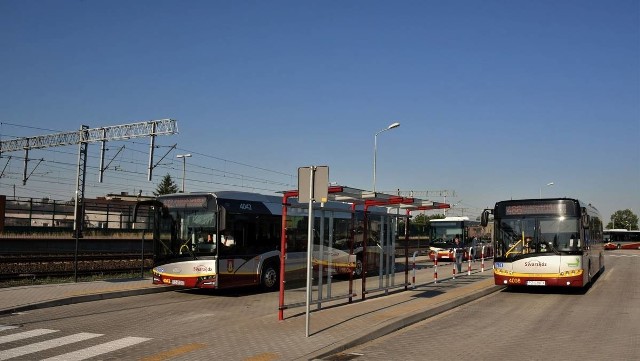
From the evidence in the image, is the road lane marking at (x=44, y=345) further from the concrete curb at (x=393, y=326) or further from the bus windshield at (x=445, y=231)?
the bus windshield at (x=445, y=231)

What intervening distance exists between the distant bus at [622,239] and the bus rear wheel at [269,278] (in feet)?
206

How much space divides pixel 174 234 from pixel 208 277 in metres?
1.58

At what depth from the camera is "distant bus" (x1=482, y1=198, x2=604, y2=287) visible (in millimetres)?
15984

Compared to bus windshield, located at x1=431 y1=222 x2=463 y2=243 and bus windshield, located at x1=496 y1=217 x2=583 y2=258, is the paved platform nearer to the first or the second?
bus windshield, located at x1=496 y1=217 x2=583 y2=258

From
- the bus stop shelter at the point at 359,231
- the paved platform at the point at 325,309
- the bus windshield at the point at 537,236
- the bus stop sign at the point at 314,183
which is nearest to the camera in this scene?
the paved platform at the point at 325,309

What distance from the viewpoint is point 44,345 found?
8.89 m

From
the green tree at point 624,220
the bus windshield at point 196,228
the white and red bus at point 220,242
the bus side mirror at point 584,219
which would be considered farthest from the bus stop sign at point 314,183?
the green tree at point 624,220

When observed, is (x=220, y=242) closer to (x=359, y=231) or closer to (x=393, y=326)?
(x=359, y=231)

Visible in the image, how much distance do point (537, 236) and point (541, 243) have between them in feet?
0.73

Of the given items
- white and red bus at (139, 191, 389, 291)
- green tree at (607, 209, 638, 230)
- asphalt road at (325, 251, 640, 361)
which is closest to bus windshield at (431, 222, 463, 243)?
asphalt road at (325, 251, 640, 361)

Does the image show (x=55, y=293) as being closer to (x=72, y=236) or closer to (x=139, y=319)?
(x=139, y=319)

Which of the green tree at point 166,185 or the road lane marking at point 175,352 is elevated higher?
the green tree at point 166,185

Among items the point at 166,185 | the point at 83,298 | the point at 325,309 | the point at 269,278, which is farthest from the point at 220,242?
the point at 166,185

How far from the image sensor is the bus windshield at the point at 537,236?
16156 mm
